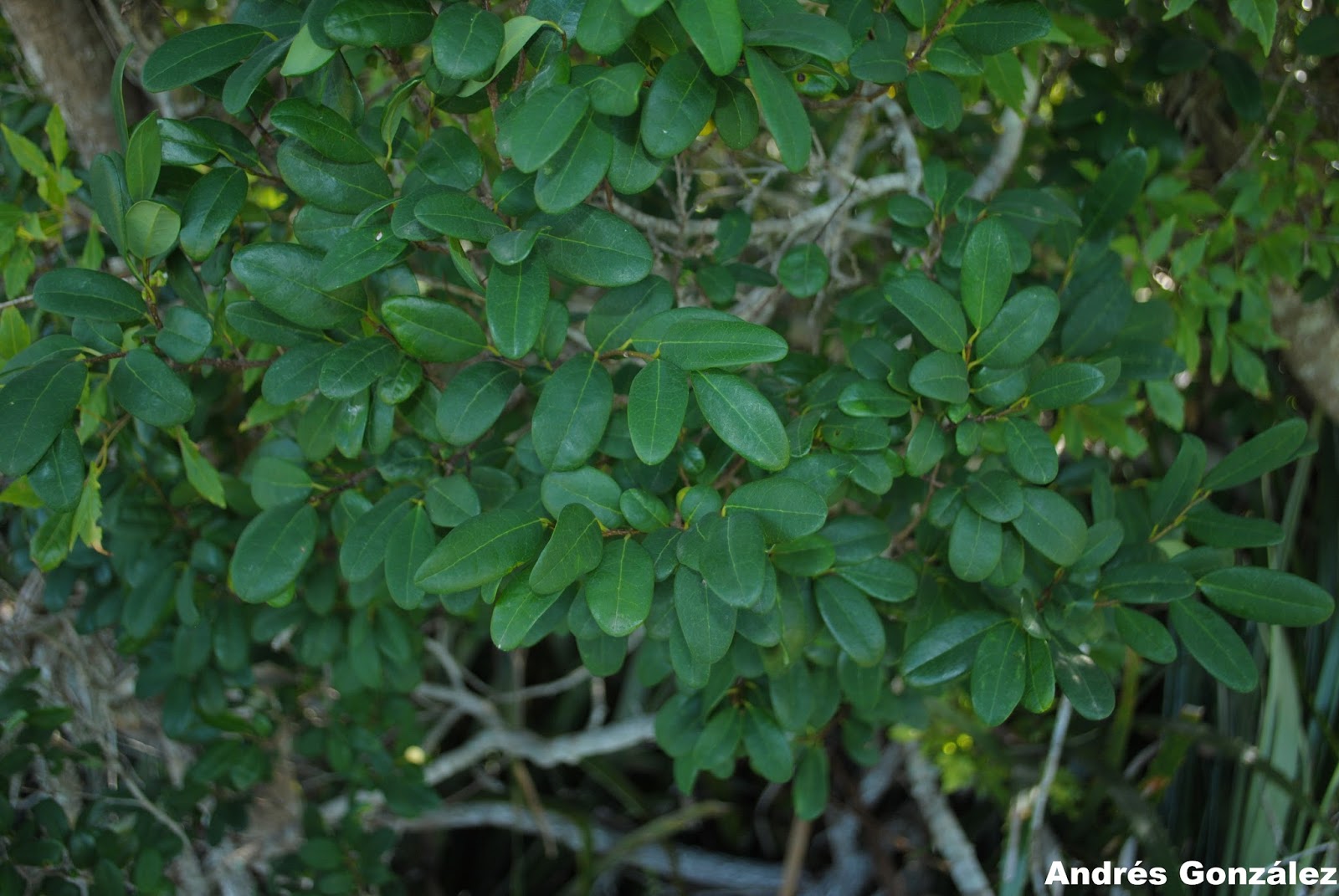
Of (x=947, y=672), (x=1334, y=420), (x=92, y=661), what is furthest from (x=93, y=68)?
(x=1334, y=420)

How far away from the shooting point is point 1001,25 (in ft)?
3.24

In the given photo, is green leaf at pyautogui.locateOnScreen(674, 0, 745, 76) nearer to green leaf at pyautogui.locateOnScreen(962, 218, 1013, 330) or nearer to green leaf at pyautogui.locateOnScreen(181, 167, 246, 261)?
green leaf at pyautogui.locateOnScreen(962, 218, 1013, 330)

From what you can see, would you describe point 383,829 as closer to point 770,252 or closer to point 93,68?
point 770,252

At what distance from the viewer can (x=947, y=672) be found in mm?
1042

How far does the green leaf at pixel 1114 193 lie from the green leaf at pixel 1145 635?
1.67 ft

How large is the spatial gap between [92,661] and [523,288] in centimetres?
124

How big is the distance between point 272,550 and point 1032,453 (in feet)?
2.57

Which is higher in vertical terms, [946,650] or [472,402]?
[472,402]

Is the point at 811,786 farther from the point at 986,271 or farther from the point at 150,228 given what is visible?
the point at 150,228

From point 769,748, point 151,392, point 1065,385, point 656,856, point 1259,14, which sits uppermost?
point 151,392

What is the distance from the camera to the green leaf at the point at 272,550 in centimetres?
103

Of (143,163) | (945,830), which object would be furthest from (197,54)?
(945,830)

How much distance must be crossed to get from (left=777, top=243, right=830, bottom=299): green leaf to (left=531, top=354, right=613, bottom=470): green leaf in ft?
1.30

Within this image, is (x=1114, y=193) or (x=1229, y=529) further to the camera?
(x=1114, y=193)
